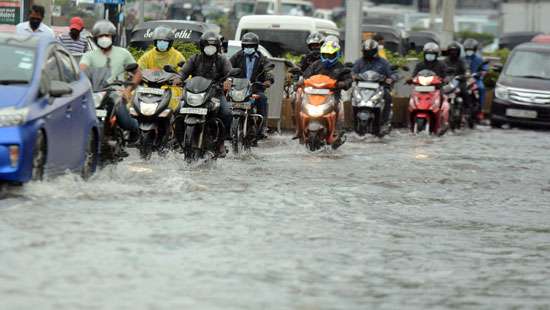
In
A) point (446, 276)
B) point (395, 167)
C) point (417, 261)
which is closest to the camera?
point (446, 276)

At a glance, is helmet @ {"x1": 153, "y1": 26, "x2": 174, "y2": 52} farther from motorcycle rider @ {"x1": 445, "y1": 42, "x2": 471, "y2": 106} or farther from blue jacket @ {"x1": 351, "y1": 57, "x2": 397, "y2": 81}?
motorcycle rider @ {"x1": 445, "y1": 42, "x2": 471, "y2": 106}

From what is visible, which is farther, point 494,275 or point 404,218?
point 404,218

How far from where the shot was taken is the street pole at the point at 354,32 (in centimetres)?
3303

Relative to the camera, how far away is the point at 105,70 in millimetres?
18641

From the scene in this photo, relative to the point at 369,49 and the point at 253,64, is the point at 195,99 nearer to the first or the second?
the point at 253,64

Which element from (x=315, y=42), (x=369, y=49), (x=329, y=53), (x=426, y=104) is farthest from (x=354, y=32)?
(x=329, y=53)

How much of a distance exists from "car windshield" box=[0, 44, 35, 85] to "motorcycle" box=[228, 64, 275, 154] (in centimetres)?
683

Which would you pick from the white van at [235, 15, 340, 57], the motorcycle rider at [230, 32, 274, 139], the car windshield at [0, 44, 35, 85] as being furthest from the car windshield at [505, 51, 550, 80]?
the car windshield at [0, 44, 35, 85]

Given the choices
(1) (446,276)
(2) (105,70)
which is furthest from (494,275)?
(2) (105,70)

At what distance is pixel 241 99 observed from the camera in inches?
866

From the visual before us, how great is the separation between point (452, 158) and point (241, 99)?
333cm

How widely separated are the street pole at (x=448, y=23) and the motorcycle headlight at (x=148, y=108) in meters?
26.7

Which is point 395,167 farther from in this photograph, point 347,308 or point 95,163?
point 347,308

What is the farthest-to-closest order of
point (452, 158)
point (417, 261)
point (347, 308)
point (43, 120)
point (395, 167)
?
point (452, 158)
point (395, 167)
point (43, 120)
point (417, 261)
point (347, 308)
